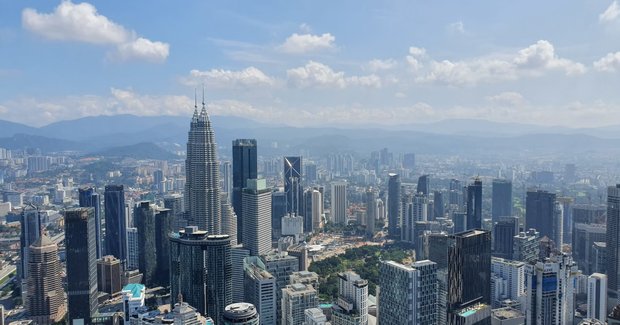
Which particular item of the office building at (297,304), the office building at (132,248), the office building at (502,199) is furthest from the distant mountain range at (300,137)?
the office building at (297,304)

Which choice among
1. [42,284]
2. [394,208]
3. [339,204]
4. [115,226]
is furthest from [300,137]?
[42,284]

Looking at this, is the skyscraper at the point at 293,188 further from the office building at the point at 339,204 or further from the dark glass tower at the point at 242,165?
the dark glass tower at the point at 242,165

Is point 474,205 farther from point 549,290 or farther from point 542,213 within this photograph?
point 549,290

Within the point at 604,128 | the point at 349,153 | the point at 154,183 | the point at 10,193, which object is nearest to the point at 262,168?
the point at 154,183

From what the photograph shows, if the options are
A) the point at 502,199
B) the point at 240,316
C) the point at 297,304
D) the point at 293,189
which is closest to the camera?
the point at 240,316

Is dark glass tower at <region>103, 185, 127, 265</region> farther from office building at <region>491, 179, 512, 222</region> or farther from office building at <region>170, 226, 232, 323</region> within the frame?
office building at <region>491, 179, 512, 222</region>

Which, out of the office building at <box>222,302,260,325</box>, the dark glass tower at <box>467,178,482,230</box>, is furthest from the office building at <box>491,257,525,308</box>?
the office building at <box>222,302,260,325</box>
